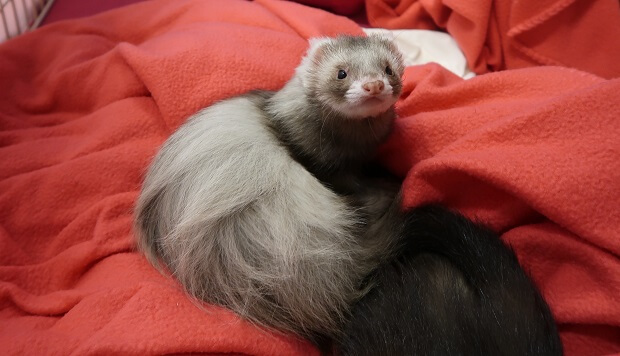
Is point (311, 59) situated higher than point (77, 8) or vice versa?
point (311, 59)

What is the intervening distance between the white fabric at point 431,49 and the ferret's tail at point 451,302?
72 cm

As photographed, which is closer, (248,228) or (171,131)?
(248,228)

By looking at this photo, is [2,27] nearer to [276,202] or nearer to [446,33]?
[276,202]

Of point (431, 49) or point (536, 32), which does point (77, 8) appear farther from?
point (536, 32)

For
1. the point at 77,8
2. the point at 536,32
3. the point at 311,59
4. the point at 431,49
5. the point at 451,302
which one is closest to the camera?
the point at 451,302

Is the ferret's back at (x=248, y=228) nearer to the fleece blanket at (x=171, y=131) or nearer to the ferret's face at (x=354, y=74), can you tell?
the fleece blanket at (x=171, y=131)

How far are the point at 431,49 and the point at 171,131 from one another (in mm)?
819

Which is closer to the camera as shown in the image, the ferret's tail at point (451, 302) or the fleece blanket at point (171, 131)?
the ferret's tail at point (451, 302)

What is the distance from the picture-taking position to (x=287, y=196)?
0.95 metres

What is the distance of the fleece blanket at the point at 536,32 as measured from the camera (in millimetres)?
1308

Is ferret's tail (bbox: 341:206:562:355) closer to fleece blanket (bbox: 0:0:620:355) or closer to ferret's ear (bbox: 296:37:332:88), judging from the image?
fleece blanket (bbox: 0:0:620:355)

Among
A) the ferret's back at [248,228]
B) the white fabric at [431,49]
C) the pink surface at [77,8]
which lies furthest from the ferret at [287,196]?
the pink surface at [77,8]

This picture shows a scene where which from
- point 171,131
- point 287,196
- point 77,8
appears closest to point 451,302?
point 287,196

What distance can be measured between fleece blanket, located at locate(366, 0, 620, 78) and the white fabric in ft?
0.10
